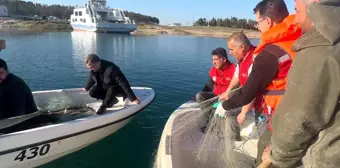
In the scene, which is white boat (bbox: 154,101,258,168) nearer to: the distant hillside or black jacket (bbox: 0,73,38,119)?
black jacket (bbox: 0,73,38,119)

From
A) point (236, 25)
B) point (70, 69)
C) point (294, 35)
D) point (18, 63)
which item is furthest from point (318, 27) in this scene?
point (236, 25)

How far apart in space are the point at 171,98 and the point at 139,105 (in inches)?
174

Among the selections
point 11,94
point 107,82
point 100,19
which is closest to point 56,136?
point 11,94

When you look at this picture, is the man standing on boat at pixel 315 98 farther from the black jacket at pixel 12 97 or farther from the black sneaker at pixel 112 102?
the black sneaker at pixel 112 102

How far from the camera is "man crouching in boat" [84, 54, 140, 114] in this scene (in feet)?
20.9

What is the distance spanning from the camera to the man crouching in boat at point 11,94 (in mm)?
5137

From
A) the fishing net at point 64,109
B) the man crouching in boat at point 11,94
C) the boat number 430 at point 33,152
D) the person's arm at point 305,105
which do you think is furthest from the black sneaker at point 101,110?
the person's arm at point 305,105

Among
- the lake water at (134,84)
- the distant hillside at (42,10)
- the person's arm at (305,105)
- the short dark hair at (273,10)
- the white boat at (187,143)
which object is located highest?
the distant hillside at (42,10)

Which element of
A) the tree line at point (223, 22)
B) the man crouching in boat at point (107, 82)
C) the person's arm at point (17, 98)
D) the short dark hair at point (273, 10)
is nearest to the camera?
the short dark hair at point (273, 10)

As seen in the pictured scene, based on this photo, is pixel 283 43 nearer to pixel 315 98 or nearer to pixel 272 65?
pixel 272 65

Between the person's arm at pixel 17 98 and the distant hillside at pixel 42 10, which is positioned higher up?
the distant hillside at pixel 42 10

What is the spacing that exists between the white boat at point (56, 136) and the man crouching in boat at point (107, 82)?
0.21 m

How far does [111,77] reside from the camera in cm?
655

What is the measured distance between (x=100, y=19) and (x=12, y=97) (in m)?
72.1
